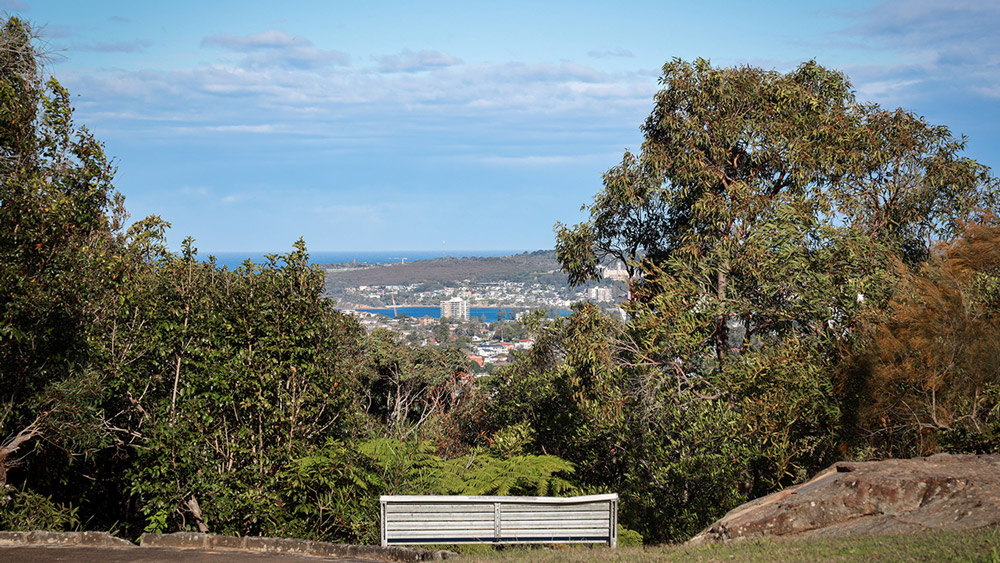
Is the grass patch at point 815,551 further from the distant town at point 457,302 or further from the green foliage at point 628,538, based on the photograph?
the distant town at point 457,302

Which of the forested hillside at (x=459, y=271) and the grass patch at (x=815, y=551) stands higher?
the forested hillside at (x=459, y=271)

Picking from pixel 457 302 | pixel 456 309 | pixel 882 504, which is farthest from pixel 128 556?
pixel 456 309

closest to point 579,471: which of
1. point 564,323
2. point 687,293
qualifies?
point 564,323

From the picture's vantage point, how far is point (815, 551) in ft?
25.1

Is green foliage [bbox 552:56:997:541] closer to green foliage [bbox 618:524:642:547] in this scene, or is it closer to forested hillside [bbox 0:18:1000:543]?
forested hillside [bbox 0:18:1000:543]

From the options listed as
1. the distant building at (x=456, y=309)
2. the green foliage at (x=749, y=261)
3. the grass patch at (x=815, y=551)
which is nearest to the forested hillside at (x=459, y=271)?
the distant building at (x=456, y=309)

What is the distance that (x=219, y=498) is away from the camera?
36.8 feet

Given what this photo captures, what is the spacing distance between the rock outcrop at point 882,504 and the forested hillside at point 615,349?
9.60 ft

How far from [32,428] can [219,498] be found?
2570mm

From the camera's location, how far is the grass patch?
22.8ft

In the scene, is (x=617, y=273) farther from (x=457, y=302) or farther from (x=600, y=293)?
(x=457, y=302)

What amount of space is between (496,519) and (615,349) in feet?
21.8

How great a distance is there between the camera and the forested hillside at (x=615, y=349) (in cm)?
1083

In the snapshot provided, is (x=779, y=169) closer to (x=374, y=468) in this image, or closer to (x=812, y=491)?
(x=812, y=491)
